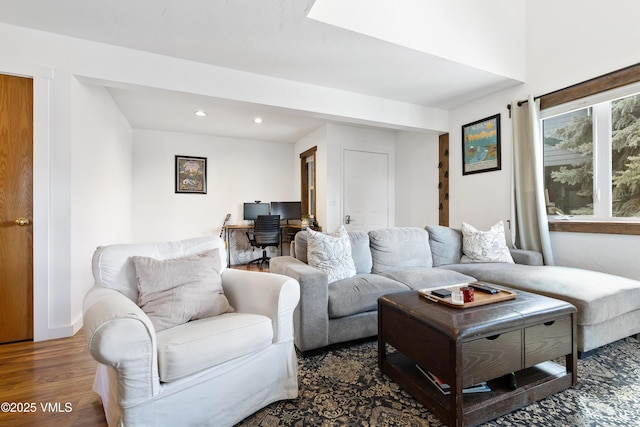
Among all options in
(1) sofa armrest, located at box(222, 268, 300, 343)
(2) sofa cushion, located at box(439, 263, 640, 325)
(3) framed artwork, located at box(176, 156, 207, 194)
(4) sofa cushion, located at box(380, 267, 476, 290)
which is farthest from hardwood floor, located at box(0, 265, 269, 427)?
(3) framed artwork, located at box(176, 156, 207, 194)

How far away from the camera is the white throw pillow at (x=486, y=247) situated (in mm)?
2838

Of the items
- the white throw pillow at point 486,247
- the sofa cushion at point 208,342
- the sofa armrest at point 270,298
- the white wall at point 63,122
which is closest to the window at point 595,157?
the white throw pillow at point 486,247

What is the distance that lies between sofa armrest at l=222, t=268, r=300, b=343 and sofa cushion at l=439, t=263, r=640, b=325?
1728mm

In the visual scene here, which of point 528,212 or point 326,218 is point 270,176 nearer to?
point 326,218

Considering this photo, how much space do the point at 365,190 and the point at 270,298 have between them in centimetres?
361

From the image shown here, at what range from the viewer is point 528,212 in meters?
3.01

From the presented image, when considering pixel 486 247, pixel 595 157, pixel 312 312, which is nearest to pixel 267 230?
pixel 312 312

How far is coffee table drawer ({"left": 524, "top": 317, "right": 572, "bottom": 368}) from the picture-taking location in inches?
55.3

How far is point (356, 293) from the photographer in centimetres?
203

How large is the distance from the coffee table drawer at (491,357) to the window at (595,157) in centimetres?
215

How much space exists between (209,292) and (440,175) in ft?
12.1

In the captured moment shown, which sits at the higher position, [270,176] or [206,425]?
[270,176]

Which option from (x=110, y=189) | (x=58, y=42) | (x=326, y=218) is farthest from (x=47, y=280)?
(x=326, y=218)

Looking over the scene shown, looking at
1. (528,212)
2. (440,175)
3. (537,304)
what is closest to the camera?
(537,304)
